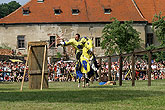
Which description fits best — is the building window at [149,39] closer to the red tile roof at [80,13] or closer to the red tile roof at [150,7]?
the red tile roof at [150,7]

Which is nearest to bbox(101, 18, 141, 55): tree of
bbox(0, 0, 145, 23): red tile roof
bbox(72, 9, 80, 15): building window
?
bbox(0, 0, 145, 23): red tile roof

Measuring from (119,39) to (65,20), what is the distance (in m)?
10.2

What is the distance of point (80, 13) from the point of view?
61562 mm

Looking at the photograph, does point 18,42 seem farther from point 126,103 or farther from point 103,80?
point 126,103

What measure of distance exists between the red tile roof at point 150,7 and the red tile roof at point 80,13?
210 centimetres

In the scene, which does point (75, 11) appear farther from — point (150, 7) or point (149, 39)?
point (149, 39)

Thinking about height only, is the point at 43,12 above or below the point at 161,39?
above

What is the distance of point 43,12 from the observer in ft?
201

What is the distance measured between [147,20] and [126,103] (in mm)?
54889

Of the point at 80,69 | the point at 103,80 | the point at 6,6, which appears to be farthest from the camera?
the point at 6,6

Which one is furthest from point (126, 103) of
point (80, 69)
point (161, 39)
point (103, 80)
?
point (161, 39)

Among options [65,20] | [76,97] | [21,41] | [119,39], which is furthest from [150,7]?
[76,97]

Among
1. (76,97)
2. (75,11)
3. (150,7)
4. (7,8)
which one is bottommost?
(76,97)

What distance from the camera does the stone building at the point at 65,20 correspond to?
60.2 m
